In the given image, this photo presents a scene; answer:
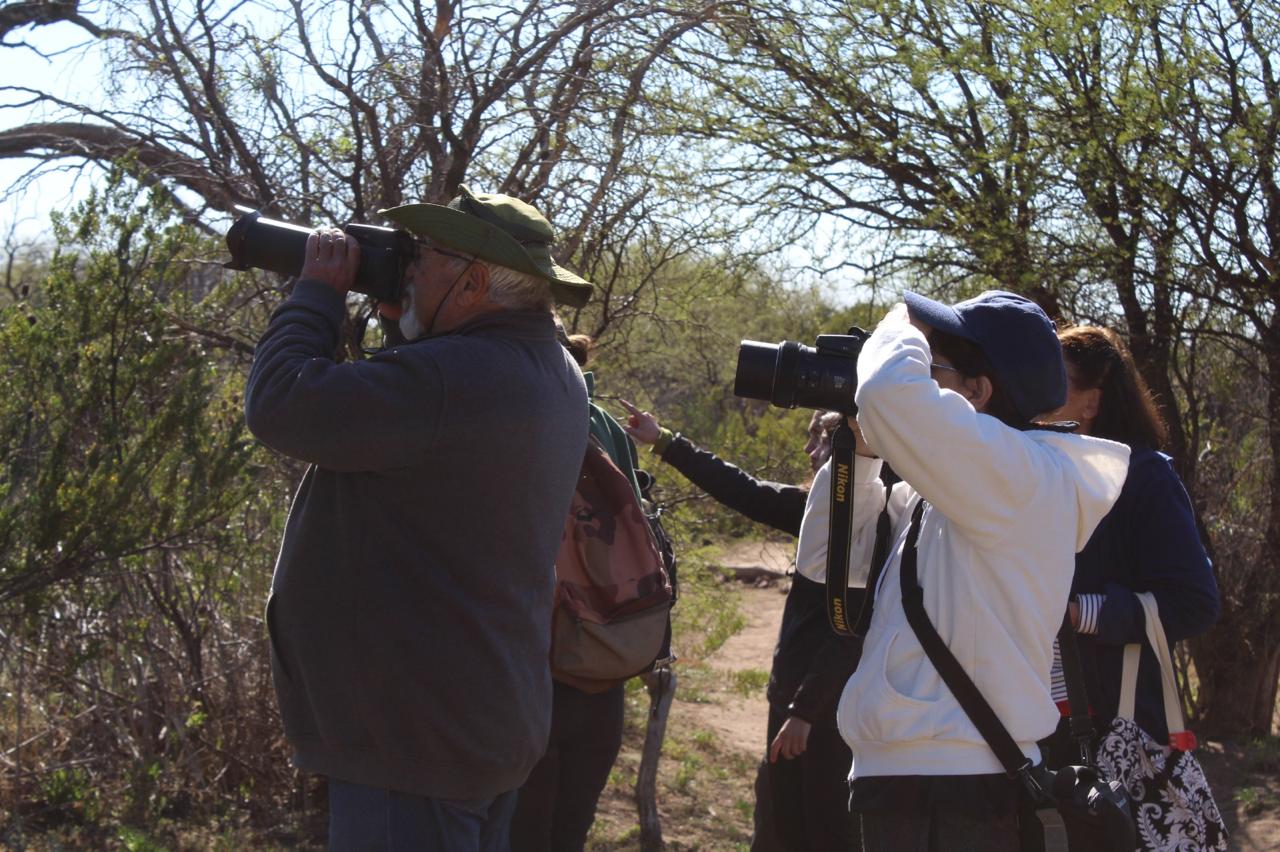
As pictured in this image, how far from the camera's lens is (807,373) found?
2330mm

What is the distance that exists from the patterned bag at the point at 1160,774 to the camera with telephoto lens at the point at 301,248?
5.56ft

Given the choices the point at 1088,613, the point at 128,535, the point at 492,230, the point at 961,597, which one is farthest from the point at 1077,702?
the point at 128,535

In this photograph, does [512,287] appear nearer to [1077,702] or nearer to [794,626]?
[1077,702]

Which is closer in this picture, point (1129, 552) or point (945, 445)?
point (945, 445)

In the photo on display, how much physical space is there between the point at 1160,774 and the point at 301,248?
6.52ft

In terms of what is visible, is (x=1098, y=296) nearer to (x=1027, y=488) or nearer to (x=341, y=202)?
(x=341, y=202)

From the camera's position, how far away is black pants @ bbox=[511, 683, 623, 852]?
3170 millimetres

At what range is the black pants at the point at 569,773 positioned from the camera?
317 centimetres

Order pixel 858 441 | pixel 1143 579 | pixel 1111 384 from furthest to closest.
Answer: pixel 1111 384 < pixel 1143 579 < pixel 858 441

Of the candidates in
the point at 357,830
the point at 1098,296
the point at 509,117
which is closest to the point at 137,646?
the point at 509,117

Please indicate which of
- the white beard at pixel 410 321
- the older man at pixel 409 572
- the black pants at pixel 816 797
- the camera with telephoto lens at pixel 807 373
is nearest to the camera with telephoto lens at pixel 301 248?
the white beard at pixel 410 321

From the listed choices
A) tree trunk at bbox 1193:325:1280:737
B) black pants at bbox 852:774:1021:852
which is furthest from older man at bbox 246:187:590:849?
tree trunk at bbox 1193:325:1280:737

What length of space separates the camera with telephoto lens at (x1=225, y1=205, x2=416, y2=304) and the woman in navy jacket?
138 cm

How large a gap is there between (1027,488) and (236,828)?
362 centimetres
